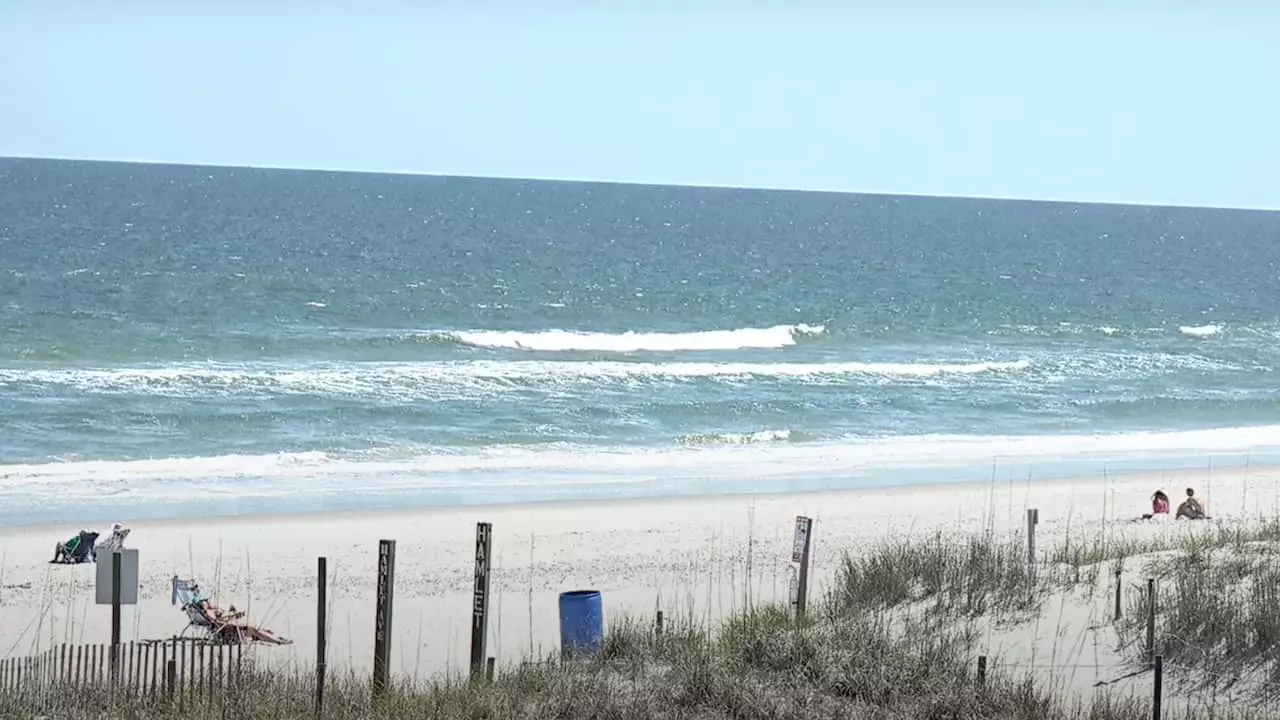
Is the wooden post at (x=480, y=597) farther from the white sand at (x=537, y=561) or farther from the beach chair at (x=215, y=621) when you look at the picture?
the beach chair at (x=215, y=621)

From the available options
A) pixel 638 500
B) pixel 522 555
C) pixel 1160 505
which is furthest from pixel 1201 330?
pixel 522 555

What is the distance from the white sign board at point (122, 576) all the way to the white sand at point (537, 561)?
198 cm

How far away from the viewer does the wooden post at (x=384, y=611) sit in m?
11.0

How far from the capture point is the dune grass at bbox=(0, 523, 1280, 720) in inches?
404

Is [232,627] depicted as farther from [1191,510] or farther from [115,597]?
[1191,510]

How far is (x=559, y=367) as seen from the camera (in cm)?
3731

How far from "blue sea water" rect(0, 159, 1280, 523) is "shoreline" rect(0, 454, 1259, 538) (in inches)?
16.9

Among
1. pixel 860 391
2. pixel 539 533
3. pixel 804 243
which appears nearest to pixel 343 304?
pixel 860 391

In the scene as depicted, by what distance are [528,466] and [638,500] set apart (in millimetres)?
3476

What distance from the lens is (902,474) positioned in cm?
2609

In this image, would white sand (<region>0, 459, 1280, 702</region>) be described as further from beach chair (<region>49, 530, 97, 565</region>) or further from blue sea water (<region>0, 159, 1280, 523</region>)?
blue sea water (<region>0, 159, 1280, 523</region>)

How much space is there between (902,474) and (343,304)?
27748 mm

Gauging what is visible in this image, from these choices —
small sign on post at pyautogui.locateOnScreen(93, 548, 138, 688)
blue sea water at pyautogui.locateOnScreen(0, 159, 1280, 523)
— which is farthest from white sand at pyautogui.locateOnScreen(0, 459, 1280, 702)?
small sign on post at pyautogui.locateOnScreen(93, 548, 138, 688)

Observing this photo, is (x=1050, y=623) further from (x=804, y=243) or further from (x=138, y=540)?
(x=804, y=243)
